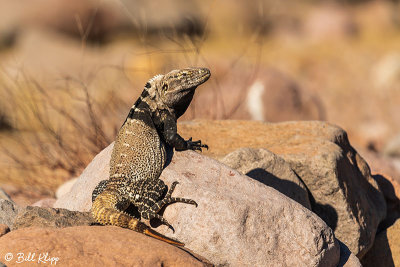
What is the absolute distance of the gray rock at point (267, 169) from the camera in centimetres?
625

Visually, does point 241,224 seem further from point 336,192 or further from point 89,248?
point 336,192

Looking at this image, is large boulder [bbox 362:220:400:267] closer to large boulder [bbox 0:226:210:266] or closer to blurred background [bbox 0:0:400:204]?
large boulder [bbox 0:226:210:266]

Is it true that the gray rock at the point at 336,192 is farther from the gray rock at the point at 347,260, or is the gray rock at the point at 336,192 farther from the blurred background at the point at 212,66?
the blurred background at the point at 212,66

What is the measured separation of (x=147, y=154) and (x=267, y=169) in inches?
59.8

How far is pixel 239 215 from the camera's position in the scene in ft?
16.0

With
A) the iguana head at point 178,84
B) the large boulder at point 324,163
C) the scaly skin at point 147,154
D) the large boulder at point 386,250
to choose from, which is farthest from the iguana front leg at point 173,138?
the large boulder at point 386,250

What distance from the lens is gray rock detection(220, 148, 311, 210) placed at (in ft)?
20.5

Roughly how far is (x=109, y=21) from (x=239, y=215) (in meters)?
23.2

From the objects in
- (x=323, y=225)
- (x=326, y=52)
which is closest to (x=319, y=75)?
(x=326, y=52)

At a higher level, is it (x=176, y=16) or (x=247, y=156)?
(x=247, y=156)

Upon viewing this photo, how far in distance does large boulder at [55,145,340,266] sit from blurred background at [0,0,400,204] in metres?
3.96

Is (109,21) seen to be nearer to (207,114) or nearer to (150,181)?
(207,114)

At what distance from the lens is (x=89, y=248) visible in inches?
174

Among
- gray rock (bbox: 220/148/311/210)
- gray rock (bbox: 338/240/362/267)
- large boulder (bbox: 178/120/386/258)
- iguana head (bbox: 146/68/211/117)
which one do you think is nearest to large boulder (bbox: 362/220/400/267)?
large boulder (bbox: 178/120/386/258)
